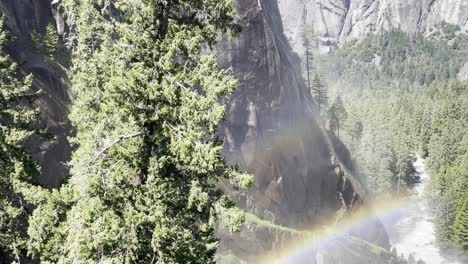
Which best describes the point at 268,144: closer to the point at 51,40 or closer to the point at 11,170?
the point at 51,40

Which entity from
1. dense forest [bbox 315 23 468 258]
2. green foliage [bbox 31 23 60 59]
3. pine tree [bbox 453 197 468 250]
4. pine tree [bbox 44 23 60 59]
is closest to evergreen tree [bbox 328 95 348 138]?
dense forest [bbox 315 23 468 258]

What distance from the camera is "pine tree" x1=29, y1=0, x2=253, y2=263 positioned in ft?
32.6

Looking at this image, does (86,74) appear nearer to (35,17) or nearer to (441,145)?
(35,17)

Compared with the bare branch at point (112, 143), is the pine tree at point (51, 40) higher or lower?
higher

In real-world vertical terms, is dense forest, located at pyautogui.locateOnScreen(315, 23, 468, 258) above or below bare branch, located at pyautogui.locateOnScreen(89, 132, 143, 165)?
below

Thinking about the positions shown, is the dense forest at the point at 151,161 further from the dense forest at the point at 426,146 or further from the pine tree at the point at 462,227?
the dense forest at the point at 426,146

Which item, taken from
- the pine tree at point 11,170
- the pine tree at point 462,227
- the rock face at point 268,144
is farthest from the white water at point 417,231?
the pine tree at point 11,170

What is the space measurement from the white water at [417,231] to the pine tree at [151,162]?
8171 centimetres

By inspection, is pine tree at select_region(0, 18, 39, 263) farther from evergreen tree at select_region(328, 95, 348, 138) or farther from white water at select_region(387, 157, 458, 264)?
white water at select_region(387, 157, 458, 264)

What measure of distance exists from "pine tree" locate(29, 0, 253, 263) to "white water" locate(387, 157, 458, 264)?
3217 inches

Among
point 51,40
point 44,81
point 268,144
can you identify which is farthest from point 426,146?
point 51,40

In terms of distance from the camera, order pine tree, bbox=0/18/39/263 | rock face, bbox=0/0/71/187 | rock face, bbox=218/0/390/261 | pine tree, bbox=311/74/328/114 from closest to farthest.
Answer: pine tree, bbox=0/18/39/263
rock face, bbox=0/0/71/187
rock face, bbox=218/0/390/261
pine tree, bbox=311/74/328/114

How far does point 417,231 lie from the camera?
10269cm

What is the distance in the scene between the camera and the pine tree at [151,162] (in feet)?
32.6
